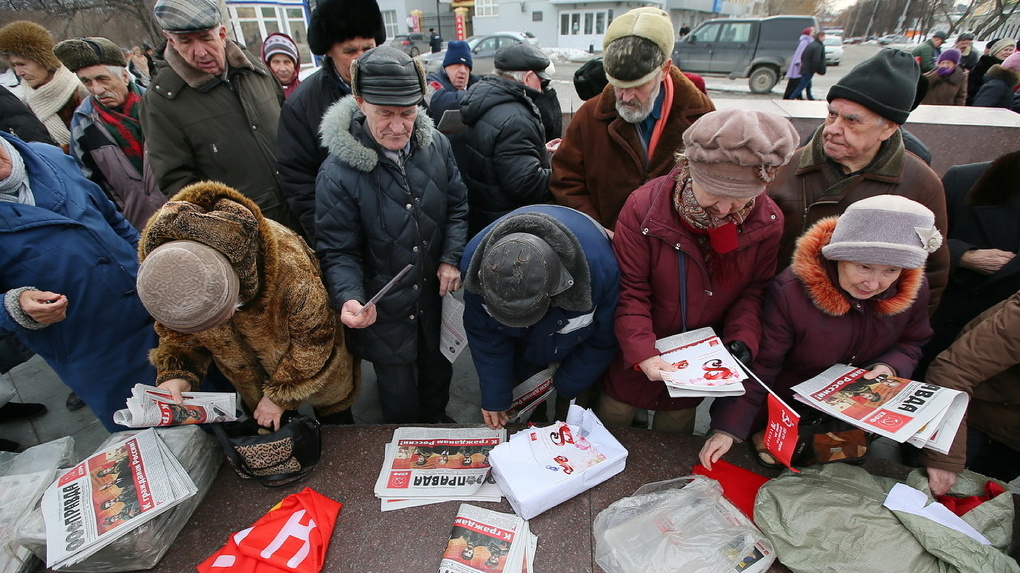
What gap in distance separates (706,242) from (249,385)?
6.04 feet

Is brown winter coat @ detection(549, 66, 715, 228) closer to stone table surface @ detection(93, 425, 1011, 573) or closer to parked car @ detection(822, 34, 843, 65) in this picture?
stone table surface @ detection(93, 425, 1011, 573)

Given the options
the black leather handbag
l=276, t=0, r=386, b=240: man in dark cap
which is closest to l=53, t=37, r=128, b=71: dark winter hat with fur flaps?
l=276, t=0, r=386, b=240: man in dark cap

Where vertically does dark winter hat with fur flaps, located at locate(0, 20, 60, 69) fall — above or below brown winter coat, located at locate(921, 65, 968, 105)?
Result: above

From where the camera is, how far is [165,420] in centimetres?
147

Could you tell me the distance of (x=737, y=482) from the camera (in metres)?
→ 1.84

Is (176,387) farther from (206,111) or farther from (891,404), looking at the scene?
(891,404)

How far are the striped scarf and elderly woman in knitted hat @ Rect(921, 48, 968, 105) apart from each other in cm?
764

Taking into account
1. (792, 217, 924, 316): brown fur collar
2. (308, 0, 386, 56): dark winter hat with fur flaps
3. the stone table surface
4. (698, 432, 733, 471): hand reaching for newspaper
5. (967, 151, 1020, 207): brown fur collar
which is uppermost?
(308, 0, 386, 56): dark winter hat with fur flaps

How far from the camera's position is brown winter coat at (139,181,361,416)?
140 centimetres

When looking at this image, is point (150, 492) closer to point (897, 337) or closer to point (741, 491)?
point (741, 491)

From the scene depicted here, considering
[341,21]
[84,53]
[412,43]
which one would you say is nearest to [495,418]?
[341,21]

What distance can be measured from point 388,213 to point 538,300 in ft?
2.69

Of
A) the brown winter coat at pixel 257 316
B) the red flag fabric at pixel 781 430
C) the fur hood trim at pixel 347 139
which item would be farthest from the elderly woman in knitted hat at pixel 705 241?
the brown winter coat at pixel 257 316

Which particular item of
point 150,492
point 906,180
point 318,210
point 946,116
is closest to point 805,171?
point 906,180
